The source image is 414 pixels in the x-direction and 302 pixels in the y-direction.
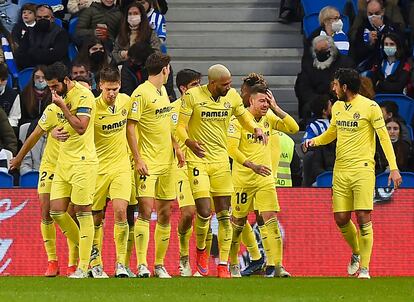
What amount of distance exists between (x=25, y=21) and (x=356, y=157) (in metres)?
7.49

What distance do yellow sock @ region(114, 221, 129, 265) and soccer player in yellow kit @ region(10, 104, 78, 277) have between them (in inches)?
20.1

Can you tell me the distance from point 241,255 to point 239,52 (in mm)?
5532

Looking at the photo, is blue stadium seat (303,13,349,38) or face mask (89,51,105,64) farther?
blue stadium seat (303,13,349,38)

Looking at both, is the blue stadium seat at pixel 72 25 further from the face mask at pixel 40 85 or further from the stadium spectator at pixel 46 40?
the face mask at pixel 40 85

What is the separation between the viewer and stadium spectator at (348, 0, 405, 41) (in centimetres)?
2447

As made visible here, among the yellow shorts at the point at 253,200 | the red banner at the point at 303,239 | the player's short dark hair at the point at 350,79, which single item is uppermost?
the player's short dark hair at the point at 350,79

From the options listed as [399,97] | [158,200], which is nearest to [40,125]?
[158,200]

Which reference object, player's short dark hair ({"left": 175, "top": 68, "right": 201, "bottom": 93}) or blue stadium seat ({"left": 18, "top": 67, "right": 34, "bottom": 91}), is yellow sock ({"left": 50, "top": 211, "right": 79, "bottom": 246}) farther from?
blue stadium seat ({"left": 18, "top": 67, "right": 34, "bottom": 91})

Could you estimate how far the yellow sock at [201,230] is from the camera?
60.8 ft

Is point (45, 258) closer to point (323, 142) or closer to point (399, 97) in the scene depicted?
point (323, 142)

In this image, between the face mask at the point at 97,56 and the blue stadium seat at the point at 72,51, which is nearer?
the face mask at the point at 97,56

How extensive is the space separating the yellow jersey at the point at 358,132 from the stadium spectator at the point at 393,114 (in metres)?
3.20

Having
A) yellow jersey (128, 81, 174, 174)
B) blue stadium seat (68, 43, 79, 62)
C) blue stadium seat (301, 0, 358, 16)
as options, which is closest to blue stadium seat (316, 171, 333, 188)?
yellow jersey (128, 81, 174, 174)

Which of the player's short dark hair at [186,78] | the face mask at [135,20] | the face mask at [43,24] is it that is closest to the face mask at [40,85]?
the face mask at [43,24]
